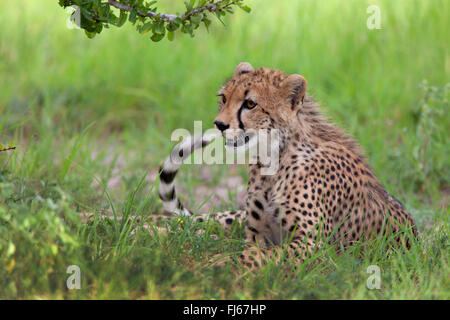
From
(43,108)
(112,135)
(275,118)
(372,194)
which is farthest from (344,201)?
(43,108)

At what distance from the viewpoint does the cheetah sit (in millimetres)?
3994

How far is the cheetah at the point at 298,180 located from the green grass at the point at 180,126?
214 mm

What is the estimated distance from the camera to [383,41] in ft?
25.3

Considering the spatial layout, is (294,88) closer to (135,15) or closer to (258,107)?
(258,107)

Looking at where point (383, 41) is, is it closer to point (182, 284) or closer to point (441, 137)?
point (441, 137)

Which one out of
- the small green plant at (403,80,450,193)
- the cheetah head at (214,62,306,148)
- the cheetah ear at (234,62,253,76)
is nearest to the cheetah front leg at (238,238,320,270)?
the cheetah head at (214,62,306,148)

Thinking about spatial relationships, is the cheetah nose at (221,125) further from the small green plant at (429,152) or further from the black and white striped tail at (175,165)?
the small green plant at (429,152)

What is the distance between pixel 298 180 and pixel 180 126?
316 centimetres

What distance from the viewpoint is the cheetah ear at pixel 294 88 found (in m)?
3.99

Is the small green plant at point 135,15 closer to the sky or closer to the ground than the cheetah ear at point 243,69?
closer to the sky

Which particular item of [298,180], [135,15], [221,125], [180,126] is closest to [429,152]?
[298,180]

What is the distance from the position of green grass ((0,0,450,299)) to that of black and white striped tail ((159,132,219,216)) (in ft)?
0.43

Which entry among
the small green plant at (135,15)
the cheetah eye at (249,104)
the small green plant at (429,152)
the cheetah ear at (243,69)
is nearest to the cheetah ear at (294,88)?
the cheetah eye at (249,104)

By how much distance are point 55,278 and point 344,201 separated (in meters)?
1.84
